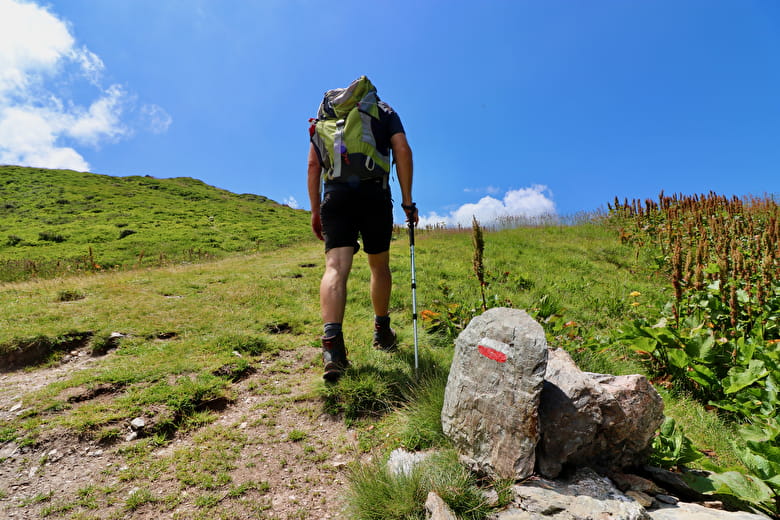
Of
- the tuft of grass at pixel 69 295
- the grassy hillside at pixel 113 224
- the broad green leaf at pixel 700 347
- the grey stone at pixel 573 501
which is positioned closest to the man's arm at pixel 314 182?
the grey stone at pixel 573 501

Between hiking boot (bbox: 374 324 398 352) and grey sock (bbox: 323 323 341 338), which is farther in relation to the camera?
hiking boot (bbox: 374 324 398 352)

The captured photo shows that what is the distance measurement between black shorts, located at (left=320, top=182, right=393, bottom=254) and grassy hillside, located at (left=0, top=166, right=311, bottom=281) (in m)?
13.8

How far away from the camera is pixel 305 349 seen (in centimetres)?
490

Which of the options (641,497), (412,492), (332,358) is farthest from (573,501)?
(332,358)

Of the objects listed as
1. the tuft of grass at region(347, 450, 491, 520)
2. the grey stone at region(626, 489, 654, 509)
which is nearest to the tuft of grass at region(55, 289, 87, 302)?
the tuft of grass at region(347, 450, 491, 520)

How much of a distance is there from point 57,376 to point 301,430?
3125mm

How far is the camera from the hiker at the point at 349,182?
3605 millimetres

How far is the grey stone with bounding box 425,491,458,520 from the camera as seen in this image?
1856 mm

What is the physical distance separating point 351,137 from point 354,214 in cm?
77

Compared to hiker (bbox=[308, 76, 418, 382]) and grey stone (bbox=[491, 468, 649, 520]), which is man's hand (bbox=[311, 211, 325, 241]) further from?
grey stone (bbox=[491, 468, 649, 520])

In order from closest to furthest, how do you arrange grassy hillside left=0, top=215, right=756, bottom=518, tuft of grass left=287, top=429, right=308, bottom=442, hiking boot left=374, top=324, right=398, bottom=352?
grassy hillside left=0, top=215, right=756, bottom=518
tuft of grass left=287, top=429, right=308, bottom=442
hiking boot left=374, top=324, right=398, bottom=352

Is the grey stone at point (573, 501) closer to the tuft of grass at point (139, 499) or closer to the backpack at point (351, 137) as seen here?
the tuft of grass at point (139, 499)

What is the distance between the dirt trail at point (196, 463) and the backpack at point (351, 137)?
7.47 feet

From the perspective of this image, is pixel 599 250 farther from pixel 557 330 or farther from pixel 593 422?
pixel 593 422
